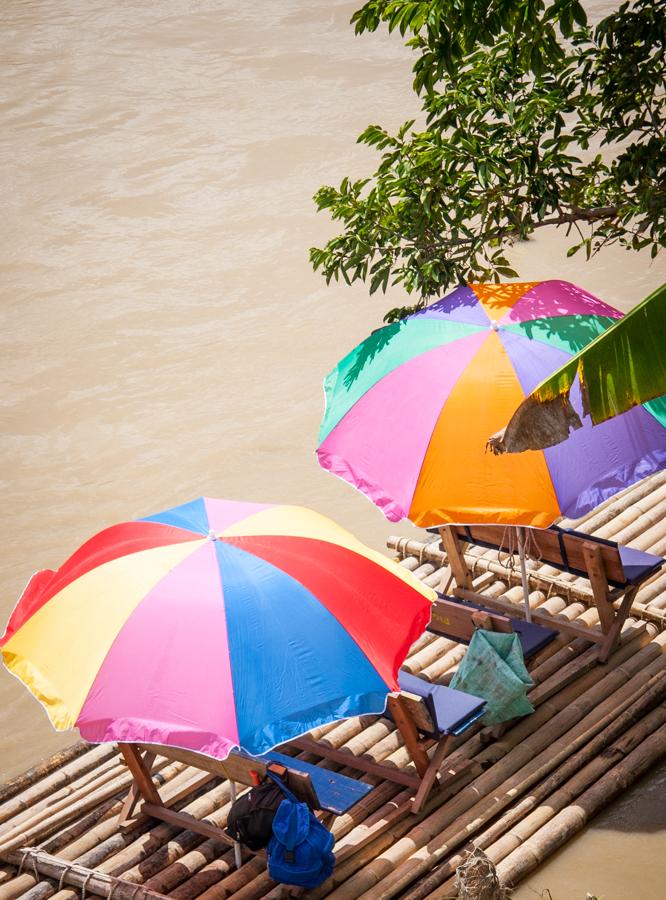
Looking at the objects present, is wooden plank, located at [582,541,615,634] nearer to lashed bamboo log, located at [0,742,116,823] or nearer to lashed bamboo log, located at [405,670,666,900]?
lashed bamboo log, located at [405,670,666,900]

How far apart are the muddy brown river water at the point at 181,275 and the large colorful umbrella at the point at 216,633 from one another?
154 centimetres

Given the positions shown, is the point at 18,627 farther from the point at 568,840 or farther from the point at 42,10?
the point at 42,10

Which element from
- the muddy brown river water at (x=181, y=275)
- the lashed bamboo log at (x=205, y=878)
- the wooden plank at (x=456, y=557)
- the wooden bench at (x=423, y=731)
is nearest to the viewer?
the lashed bamboo log at (x=205, y=878)

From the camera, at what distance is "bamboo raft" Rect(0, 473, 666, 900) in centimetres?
573

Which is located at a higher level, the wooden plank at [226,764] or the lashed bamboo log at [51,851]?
the wooden plank at [226,764]

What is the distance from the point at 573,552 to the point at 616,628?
0.54m

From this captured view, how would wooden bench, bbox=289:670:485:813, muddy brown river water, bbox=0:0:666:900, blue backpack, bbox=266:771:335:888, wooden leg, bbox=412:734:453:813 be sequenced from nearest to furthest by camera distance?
blue backpack, bbox=266:771:335:888, wooden bench, bbox=289:670:485:813, wooden leg, bbox=412:734:453:813, muddy brown river water, bbox=0:0:666:900

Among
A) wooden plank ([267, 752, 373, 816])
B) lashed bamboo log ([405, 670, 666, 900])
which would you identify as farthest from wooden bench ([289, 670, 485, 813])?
lashed bamboo log ([405, 670, 666, 900])

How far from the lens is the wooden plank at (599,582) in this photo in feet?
22.8

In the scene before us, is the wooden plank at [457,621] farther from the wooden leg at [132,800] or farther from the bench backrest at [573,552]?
the wooden leg at [132,800]

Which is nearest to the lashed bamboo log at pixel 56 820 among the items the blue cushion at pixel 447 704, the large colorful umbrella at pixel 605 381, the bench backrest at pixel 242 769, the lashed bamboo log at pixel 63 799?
the lashed bamboo log at pixel 63 799

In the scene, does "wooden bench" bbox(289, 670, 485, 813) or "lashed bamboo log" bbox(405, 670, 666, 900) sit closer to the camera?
"lashed bamboo log" bbox(405, 670, 666, 900)

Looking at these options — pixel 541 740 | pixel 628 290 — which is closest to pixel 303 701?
pixel 541 740

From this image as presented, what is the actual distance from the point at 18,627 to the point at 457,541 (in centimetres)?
317
